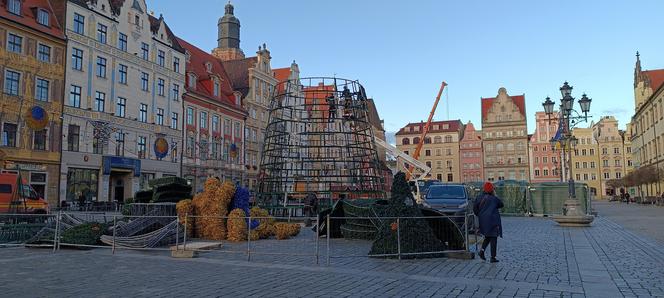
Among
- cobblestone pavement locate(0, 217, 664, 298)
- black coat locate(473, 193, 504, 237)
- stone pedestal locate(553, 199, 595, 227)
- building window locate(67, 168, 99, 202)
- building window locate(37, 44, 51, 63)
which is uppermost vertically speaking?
building window locate(37, 44, 51, 63)

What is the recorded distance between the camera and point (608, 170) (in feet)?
340

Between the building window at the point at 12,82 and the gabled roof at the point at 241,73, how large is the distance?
30.0 metres

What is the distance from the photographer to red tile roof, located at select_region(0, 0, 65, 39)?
3341 centimetres

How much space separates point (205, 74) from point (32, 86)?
23209 millimetres

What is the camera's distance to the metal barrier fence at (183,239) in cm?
1135

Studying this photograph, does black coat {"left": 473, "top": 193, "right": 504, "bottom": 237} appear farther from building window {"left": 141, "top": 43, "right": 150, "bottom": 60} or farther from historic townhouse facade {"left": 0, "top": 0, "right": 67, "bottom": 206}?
building window {"left": 141, "top": 43, "right": 150, "bottom": 60}

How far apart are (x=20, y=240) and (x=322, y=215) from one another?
922cm

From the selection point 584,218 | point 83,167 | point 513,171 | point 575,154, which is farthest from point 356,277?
point 575,154

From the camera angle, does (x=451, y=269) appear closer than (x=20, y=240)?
Yes

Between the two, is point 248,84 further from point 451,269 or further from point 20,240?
point 451,269

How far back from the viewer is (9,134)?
33312 mm

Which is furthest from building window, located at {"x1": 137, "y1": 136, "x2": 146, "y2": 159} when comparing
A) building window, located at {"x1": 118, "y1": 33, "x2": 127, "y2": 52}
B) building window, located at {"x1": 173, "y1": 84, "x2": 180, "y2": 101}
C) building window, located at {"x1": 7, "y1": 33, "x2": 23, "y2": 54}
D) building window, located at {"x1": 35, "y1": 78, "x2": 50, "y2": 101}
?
building window, located at {"x1": 7, "y1": 33, "x2": 23, "y2": 54}

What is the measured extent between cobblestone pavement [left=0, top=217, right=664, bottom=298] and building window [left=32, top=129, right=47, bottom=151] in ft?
80.8

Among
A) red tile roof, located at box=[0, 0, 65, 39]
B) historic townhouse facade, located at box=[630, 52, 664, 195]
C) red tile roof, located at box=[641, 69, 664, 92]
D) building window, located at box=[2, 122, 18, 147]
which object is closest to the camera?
building window, located at box=[2, 122, 18, 147]
